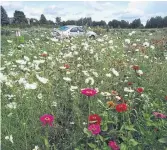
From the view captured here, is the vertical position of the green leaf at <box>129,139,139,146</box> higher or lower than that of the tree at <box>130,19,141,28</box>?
higher

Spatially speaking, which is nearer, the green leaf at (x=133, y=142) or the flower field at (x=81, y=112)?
the green leaf at (x=133, y=142)

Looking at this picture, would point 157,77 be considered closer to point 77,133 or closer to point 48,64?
point 48,64

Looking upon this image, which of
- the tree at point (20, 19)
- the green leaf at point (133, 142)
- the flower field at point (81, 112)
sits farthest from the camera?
the tree at point (20, 19)

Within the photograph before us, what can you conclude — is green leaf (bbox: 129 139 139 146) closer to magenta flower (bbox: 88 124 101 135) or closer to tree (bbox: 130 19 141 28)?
magenta flower (bbox: 88 124 101 135)

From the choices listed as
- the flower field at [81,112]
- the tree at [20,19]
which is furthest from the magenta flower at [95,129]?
the tree at [20,19]

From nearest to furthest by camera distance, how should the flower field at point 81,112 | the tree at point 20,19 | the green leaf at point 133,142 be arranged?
the green leaf at point 133,142 → the flower field at point 81,112 → the tree at point 20,19

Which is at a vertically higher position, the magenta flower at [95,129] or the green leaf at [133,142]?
the magenta flower at [95,129]

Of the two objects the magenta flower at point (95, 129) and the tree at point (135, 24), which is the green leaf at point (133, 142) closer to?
the magenta flower at point (95, 129)

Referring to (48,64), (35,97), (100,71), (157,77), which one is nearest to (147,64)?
(157,77)

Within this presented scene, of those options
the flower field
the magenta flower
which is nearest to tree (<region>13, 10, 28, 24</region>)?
the flower field

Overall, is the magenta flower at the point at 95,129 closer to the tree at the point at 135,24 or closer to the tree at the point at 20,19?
the tree at the point at 135,24

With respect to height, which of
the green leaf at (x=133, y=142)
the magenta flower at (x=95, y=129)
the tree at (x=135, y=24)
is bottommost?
the tree at (x=135, y=24)

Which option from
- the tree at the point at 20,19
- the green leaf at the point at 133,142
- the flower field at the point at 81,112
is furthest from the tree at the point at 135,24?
the green leaf at the point at 133,142

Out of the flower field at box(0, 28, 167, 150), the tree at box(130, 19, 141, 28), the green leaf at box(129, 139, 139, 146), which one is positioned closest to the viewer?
the green leaf at box(129, 139, 139, 146)
